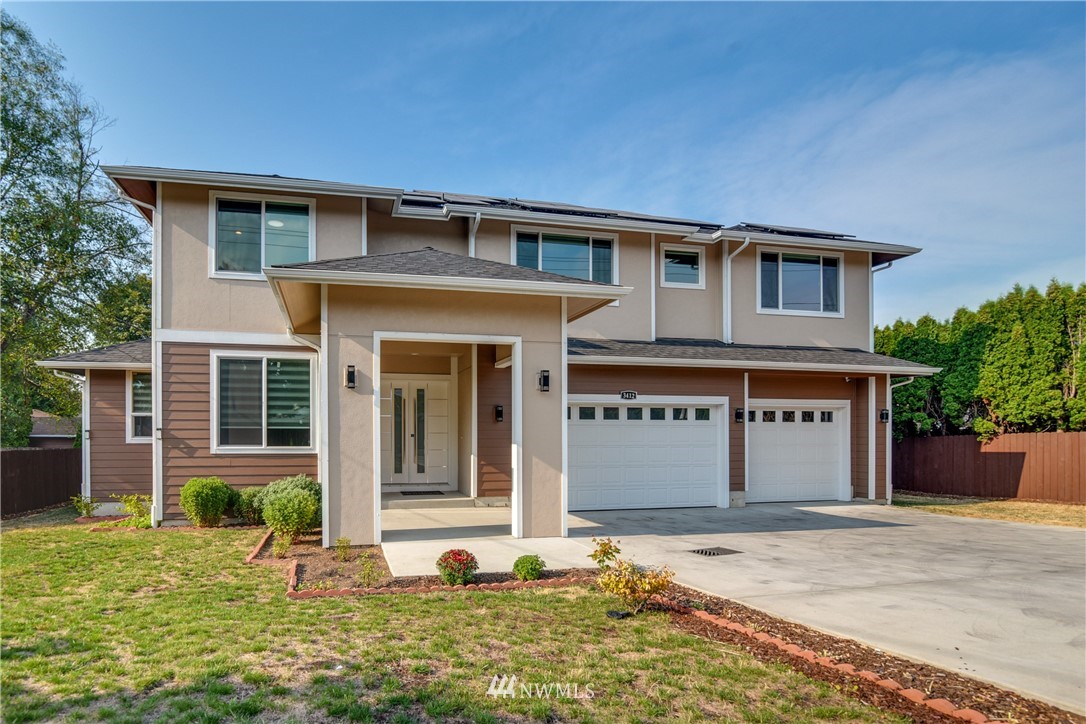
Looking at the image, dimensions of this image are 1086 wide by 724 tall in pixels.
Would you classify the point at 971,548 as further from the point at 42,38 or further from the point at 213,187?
the point at 42,38

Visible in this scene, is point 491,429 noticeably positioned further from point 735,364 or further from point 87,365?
point 87,365

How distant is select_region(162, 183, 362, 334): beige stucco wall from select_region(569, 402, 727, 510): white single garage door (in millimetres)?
5784

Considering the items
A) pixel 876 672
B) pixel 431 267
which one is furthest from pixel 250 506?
pixel 876 672

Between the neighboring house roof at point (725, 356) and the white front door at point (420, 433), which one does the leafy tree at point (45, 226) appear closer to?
the white front door at point (420, 433)

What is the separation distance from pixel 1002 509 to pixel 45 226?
84.2 feet

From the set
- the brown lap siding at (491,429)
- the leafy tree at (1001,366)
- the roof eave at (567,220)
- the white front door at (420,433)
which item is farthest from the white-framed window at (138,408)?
the leafy tree at (1001,366)

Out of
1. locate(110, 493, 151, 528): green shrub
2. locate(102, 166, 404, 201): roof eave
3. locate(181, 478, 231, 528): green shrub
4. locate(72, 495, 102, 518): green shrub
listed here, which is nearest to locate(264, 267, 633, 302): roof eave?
locate(102, 166, 404, 201): roof eave

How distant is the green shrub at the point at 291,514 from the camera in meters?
8.90

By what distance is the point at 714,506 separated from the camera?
13164mm

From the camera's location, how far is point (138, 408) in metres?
12.9

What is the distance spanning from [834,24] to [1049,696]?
32.1ft

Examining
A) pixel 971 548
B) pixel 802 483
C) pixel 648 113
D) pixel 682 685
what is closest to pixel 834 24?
pixel 648 113

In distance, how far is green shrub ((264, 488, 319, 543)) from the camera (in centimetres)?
890

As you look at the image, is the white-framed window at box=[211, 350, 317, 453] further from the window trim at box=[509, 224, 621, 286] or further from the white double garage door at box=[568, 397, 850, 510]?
the white double garage door at box=[568, 397, 850, 510]
